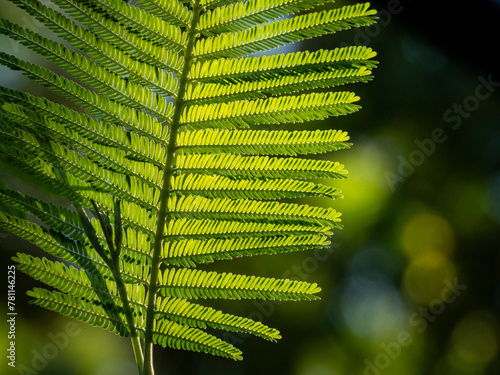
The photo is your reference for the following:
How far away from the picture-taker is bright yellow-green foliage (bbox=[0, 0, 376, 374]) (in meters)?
0.92

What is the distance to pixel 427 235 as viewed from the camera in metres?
6.63

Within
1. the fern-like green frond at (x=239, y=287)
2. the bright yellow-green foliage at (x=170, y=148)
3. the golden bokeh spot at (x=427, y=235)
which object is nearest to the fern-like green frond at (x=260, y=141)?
the bright yellow-green foliage at (x=170, y=148)

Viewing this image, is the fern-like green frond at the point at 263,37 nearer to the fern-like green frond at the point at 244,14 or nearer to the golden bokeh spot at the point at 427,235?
the fern-like green frond at the point at 244,14

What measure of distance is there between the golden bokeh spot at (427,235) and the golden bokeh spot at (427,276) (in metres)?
→ 0.12

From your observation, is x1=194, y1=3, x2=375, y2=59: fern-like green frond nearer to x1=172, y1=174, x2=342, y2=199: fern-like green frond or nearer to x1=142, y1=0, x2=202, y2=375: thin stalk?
x1=142, y1=0, x2=202, y2=375: thin stalk

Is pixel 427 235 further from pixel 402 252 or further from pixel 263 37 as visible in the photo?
pixel 263 37

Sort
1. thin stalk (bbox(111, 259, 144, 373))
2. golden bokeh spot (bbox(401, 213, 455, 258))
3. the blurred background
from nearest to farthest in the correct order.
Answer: thin stalk (bbox(111, 259, 144, 373)) < the blurred background < golden bokeh spot (bbox(401, 213, 455, 258))

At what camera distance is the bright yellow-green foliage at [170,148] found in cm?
92

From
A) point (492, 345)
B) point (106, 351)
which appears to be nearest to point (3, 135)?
point (106, 351)

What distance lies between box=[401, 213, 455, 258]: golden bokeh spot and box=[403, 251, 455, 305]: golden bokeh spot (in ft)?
0.39

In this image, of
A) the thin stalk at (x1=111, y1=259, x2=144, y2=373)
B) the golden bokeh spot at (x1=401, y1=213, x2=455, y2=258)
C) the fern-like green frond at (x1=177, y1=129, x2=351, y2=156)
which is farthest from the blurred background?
the thin stalk at (x1=111, y1=259, x2=144, y2=373)

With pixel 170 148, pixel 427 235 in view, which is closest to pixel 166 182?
pixel 170 148

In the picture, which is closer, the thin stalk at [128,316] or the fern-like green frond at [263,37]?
the thin stalk at [128,316]

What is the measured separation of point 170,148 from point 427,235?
20.4 feet
